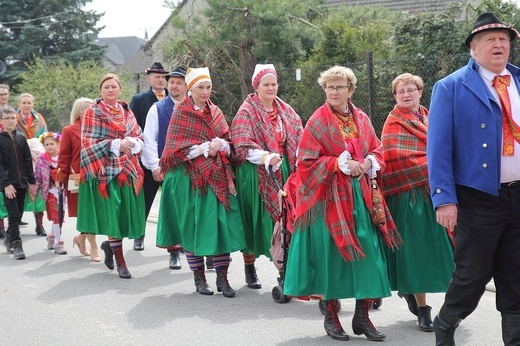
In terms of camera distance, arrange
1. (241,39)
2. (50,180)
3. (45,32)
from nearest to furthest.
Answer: (50,180)
(241,39)
(45,32)

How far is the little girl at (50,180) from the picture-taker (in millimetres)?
10633

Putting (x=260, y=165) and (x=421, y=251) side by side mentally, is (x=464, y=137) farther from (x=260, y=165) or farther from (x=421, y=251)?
(x=260, y=165)

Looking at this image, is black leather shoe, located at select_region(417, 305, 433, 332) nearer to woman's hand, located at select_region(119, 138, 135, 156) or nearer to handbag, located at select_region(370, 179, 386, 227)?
handbag, located at select_region(370, 179, 386, 227)

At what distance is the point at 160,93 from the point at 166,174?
2602 mm

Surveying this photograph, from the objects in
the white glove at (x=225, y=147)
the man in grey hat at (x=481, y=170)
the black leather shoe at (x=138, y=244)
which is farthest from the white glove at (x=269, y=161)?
the black leather shoe at (x=138, y=244)

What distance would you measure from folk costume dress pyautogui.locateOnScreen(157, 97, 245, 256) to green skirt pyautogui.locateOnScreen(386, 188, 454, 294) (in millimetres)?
1946

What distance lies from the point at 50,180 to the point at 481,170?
7.49 meters

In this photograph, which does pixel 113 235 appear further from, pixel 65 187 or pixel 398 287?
A: pixel 398 287

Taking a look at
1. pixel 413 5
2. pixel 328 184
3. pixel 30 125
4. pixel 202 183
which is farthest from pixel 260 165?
pixel 413 5

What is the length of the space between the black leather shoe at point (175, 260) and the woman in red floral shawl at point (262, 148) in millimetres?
1539

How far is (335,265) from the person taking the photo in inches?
234

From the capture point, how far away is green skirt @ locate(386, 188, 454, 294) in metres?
→ 6.20

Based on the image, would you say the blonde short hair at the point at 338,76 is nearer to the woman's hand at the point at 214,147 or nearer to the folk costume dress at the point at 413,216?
the folk costume dress at the point at 413,216

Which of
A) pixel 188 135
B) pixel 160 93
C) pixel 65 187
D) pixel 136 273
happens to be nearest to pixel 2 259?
pixel 65 187
